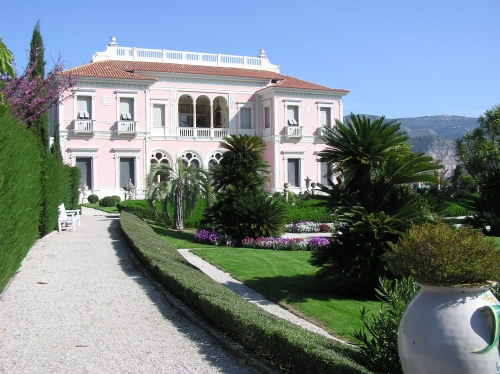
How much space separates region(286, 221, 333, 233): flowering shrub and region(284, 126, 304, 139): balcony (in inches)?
743

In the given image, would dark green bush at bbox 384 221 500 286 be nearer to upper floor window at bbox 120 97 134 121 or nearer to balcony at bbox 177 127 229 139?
upper floor window at bbox 120 97 134 121

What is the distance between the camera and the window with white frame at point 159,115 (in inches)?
1558

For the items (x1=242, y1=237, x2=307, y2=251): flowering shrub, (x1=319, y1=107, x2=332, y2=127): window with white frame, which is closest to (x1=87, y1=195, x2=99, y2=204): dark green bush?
(x1=319, y1=107, x2=332, y2=127): window with white frame

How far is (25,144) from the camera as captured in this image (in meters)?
9.20

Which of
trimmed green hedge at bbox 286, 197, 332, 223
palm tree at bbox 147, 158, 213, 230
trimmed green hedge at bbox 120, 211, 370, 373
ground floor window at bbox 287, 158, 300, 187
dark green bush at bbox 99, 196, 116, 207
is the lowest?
trimmed green hedge at bbox 120, 211, 370, 373

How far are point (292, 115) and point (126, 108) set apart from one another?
1260 cm

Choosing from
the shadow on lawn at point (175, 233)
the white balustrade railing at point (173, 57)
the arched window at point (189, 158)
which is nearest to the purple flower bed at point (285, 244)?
the shadow on lawn at point (175, 233)

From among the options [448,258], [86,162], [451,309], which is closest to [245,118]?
[86,162]

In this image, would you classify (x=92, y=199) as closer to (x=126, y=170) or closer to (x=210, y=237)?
(x=126, y=170)

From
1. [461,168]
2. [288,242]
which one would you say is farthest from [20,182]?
[461,168]

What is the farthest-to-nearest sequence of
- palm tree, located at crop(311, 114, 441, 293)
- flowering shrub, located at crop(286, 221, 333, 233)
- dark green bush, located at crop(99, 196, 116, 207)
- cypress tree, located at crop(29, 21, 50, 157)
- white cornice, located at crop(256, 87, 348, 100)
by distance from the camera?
white cornice, located at crop(256, 87, 348, 100) → dark green bush, located at crop(99, 196, 116, 207) → flowering shrub, located at crop(286, 221, 333, 233) → cypress tree, located at crop(29, 21, 50, 157) → palm tree, located at crop(311, 114, 441, 293)

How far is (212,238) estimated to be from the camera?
16859mm

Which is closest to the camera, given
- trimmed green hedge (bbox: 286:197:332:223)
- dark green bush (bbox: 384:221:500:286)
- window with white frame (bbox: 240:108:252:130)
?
dark green bush (bbox: 384:221:500:286)

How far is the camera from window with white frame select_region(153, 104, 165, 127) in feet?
130
